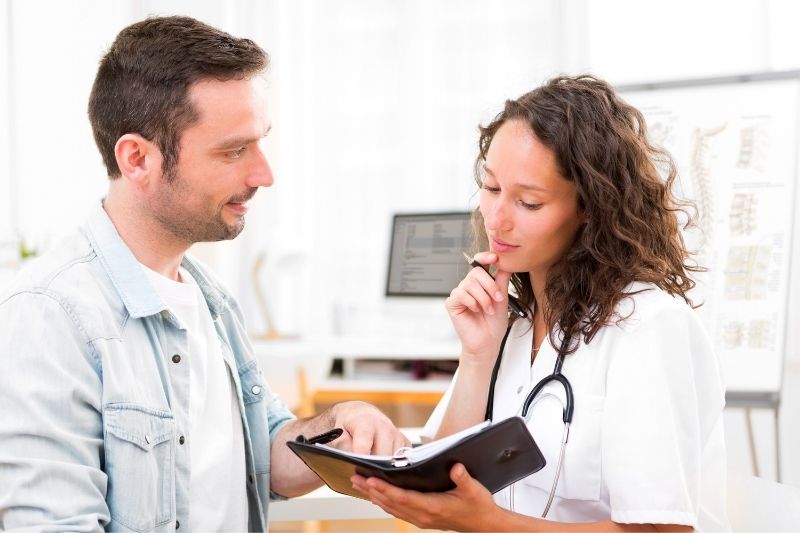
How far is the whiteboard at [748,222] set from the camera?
2.36m

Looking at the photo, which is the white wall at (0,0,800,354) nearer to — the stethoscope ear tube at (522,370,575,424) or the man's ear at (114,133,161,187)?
the man's ear at (114,133,161,187)

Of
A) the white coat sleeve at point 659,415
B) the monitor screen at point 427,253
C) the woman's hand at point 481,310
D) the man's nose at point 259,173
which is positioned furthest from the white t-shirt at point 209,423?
the monitor screen at point 427,253

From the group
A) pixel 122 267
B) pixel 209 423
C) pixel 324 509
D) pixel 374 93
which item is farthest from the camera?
pixel 374 93

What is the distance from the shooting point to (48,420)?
1.07 metres

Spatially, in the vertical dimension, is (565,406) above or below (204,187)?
below

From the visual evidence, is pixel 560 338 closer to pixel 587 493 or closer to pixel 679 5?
pixel 587 493

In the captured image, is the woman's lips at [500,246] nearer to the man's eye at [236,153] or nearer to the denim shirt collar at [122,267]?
the man's eye at [236,153]

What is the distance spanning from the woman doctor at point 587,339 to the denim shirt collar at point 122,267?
0.45m

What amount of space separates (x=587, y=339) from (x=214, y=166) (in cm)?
71

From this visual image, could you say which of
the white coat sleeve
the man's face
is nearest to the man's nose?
the man's face

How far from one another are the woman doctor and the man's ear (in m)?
0.58

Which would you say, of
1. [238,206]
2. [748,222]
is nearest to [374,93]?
[748,222]

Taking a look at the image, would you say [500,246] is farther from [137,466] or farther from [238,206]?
[137,466]

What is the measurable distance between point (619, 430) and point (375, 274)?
2.87 m
